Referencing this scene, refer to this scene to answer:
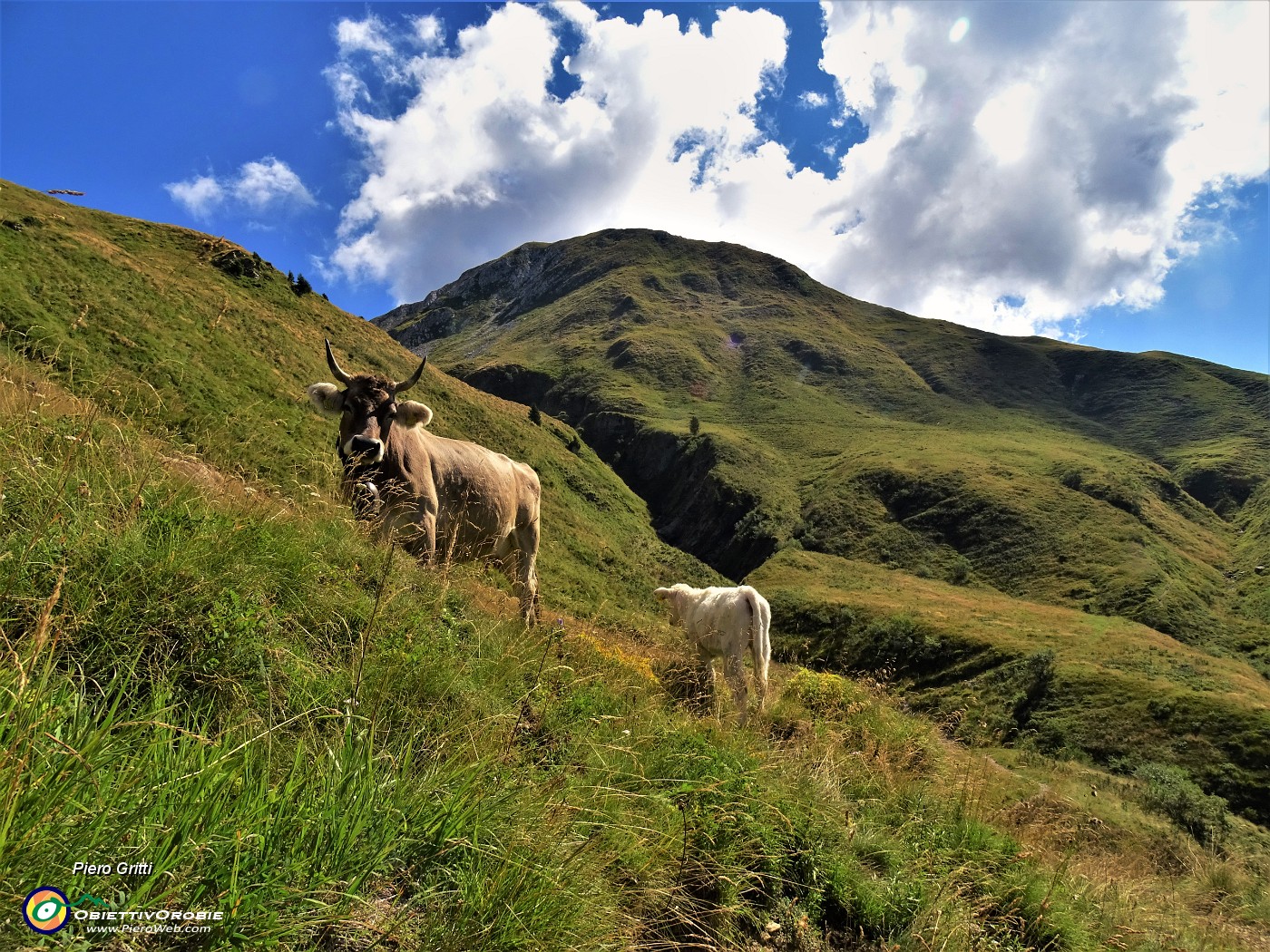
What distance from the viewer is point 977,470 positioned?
100125 millimetres

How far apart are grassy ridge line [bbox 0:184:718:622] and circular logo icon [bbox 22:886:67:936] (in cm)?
319

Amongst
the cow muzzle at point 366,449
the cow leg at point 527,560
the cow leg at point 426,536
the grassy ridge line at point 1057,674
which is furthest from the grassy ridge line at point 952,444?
the cow muzzle at point 366,449

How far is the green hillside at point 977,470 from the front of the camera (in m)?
60.6

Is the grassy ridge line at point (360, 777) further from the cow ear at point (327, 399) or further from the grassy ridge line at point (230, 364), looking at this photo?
the cow ear at point (327, 399)

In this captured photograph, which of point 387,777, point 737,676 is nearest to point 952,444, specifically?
point 737,676

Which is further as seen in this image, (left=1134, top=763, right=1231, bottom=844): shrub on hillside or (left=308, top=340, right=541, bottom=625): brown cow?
(left=1134, top=763, right=1231, bottom=844): shrub on hillside

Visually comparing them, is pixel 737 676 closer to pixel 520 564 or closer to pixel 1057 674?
pixel 520 564

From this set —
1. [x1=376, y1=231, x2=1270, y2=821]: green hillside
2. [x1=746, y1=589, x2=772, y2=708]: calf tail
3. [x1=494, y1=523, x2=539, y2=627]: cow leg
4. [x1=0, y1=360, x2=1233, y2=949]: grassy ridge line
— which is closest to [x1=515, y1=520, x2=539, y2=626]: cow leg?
[x1=494, y1=523, x2=539, y2=627]: cow leg

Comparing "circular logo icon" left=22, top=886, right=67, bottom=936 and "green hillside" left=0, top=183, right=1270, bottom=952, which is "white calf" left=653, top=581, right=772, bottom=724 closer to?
"green hillside" left=0, top=183, right=1270, bottom=952

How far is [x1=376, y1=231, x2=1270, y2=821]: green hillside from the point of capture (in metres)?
60.6

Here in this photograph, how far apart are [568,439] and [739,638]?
2911 inches

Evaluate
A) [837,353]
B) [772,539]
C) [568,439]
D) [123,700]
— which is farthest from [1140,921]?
[837,353]

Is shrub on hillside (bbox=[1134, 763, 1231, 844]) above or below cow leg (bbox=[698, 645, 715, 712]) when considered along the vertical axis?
below

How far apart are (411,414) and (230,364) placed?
25.8 meters
